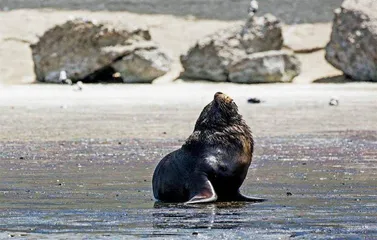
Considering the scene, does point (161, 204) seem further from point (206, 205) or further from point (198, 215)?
point (198, 215)

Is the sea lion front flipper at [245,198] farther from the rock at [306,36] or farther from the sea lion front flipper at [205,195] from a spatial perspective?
the rock at [306,36]

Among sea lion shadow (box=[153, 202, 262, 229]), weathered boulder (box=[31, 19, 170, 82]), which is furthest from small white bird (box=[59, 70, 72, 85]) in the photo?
sea lion shadow (box=[153, 202, 262, 229])

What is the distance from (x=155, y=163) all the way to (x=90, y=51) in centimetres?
1532

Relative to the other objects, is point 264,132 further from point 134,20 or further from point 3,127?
point 134,20

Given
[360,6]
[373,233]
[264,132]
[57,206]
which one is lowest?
[360,6]

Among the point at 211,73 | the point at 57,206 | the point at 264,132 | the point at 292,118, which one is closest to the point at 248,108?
the point at 292,118

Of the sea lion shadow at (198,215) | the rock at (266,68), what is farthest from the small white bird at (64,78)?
the sea lion shadow at (198,215)

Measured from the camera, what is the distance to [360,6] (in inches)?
1062

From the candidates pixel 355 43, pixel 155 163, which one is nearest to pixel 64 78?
pixel 355 43

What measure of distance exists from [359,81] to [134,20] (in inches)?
298

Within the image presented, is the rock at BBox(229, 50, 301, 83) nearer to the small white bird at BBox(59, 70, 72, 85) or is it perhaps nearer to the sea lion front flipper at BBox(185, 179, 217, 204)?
the small white bird at BBox(59, 70, 72, 85)

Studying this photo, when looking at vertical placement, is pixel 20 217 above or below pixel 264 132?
above

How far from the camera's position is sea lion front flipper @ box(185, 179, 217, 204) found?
28.7ft

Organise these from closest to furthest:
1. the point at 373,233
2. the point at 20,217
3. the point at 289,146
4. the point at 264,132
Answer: the point at 373,233 → the point at 20,217 → the point at 289,146 → the point at 264,132
